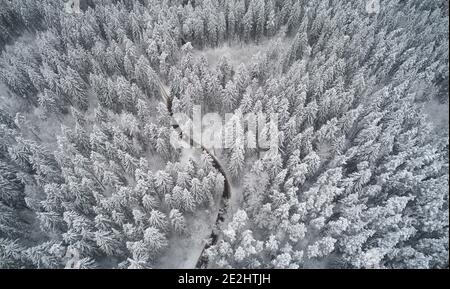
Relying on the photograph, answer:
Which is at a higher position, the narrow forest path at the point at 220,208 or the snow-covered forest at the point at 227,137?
the snow-covered forest at the point at 227,137

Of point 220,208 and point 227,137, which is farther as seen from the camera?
point 227,137

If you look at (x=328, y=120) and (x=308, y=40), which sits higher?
(x=308, y=40)

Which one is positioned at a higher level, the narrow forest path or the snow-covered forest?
the snow-covered forest

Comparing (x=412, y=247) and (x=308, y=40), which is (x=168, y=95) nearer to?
(x=308, y=40)

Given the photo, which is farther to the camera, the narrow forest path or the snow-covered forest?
the narrow forest path

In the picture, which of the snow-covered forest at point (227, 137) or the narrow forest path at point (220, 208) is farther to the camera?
the narrow forest path at point (220, 208)

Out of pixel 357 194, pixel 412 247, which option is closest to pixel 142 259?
pixel 357 194

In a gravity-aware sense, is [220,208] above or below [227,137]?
below

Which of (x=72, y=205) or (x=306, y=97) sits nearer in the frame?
(x=72, y=205)
